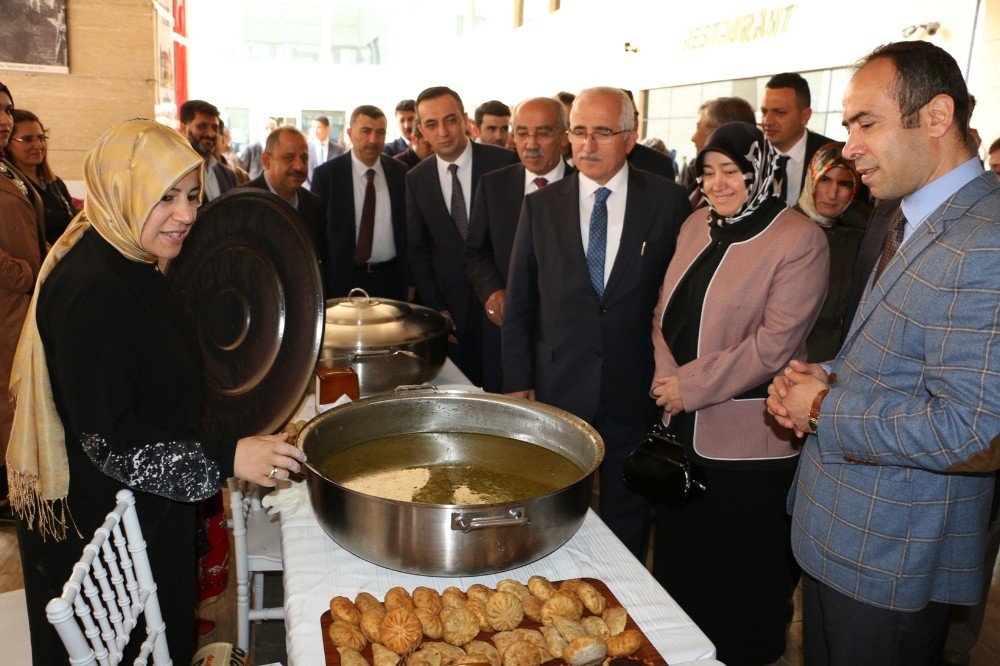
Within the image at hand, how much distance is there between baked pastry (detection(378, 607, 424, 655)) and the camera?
3.46 ft

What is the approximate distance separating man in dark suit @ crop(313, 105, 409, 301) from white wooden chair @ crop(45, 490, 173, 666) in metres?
2.74

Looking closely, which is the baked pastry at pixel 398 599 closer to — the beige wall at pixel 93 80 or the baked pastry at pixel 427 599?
the baked pastry at pixel 427 599

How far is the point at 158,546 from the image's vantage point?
1.51 meters

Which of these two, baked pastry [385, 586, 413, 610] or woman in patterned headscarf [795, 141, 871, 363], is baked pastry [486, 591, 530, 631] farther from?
woman in patterned headscarf [795, 141, 871, 363]

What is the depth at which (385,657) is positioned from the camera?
1.04 metres

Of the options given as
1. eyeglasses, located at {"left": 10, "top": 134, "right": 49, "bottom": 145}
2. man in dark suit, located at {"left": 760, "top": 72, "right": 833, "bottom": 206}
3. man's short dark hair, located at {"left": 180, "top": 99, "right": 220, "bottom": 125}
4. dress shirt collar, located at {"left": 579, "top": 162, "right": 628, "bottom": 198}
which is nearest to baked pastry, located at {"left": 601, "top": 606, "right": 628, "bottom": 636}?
dress shirt collar, located at {"left": 579, "top": 162, "right": 628, "bottom": 198}

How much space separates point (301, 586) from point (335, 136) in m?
20.8

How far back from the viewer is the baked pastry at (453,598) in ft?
3.77

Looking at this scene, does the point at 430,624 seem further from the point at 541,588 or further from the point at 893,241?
the point at 893,241

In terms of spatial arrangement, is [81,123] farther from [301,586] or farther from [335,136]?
[335,136]

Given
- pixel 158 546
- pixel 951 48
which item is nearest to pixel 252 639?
pixel 158 546

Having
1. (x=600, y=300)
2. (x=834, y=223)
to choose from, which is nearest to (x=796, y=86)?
(x=834, y=223)

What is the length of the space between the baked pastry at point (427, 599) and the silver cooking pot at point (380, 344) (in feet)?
3.05

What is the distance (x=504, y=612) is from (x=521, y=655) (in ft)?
0.33
